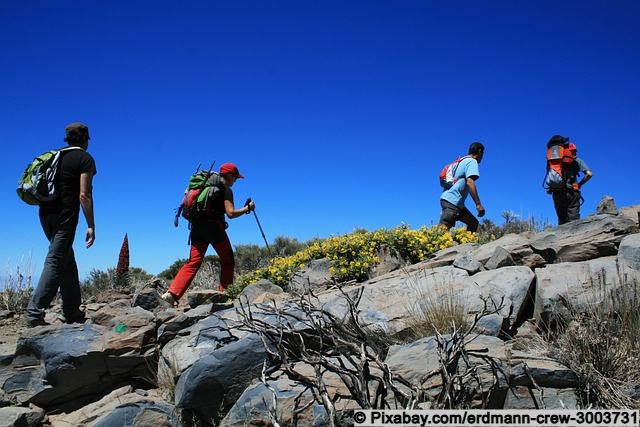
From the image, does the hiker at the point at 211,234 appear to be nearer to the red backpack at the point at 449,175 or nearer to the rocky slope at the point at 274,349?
the rocky slope at the point at 274,349

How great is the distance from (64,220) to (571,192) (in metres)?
8.28

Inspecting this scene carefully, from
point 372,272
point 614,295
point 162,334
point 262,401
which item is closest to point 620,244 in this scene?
point 614,295

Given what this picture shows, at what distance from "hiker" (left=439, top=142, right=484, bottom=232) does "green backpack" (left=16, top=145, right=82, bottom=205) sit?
620cm

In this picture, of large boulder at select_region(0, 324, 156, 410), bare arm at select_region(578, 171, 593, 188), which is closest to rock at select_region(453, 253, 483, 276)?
large boulder at select_region(0, 324, 156, 410)

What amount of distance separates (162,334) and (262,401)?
2.16 meters

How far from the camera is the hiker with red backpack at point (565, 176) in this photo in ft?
28.5

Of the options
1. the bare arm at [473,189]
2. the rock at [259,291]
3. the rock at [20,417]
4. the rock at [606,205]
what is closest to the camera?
the rock at [20,417]

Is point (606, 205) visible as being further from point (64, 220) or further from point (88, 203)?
point (64, 220)

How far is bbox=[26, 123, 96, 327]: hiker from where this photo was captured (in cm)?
547

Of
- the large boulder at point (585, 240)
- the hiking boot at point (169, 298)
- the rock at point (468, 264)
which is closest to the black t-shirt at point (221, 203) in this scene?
the hiking boot at point (169, 298)

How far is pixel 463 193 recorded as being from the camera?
847cm

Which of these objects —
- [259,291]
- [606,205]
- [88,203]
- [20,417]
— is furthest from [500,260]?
[606,205]

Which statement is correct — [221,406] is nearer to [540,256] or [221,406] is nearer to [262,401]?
[262,401]

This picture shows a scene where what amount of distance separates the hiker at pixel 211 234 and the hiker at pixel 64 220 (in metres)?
1.52
